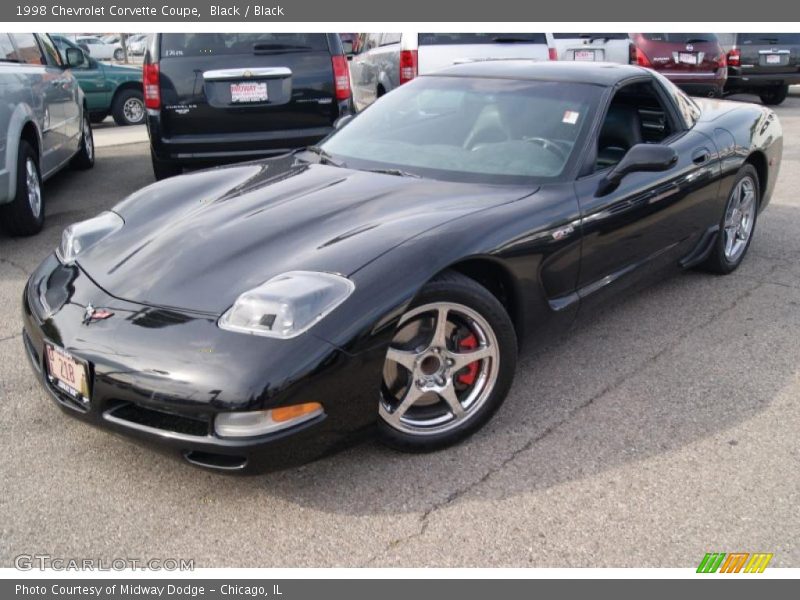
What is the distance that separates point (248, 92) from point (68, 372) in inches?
170

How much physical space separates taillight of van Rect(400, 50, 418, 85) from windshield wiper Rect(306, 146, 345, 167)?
475cm

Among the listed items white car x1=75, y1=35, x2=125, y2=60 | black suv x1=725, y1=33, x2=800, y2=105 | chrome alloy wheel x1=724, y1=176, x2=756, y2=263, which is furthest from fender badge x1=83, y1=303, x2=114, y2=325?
white car x1=75, y1=35, x2=125, y2=60

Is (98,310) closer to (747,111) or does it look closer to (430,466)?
(430,466)

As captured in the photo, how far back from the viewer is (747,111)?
16.6 feet

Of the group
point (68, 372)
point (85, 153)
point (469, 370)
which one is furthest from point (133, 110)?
point (469, 370)

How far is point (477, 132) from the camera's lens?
3.75 m

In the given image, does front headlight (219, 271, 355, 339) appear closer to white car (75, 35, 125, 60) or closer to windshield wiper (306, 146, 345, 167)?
windshield wiper (306, 146, 345, 167)

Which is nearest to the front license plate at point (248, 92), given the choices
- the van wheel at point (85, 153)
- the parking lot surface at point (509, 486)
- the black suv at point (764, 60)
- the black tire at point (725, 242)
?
the van wheel at point (85, 153)

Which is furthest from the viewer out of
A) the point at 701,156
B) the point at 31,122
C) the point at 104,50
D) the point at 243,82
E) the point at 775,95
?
the point at 104,50

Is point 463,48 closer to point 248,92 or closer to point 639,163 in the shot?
point 248,92

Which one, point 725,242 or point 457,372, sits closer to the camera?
point 457,372

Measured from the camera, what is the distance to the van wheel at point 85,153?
27.5 feet

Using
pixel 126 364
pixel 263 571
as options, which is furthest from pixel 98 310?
pixel 263 571

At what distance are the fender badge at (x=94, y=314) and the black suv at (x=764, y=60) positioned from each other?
47.9ft
